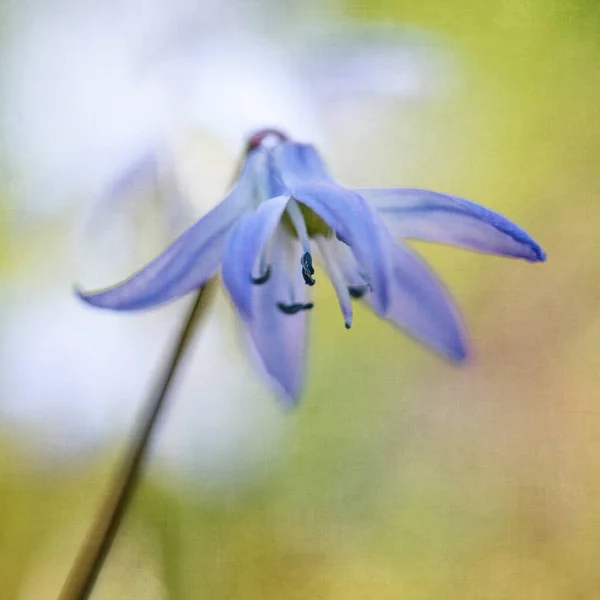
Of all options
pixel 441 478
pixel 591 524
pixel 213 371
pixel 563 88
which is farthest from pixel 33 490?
pixel 563 88

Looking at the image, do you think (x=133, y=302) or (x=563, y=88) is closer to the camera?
(x=133, y=302)

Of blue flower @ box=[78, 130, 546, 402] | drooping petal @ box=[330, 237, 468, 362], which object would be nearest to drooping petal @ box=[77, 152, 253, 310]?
blue flower @ box=[78, 130, 546, 402]

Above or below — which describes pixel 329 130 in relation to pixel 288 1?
below

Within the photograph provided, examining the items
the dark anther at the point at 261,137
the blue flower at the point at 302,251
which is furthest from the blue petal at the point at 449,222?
the dark anther at the point at 261,137

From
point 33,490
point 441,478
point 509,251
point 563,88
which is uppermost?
point 563,88

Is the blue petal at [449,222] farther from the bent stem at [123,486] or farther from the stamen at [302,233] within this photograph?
the bent stem at [123,486]

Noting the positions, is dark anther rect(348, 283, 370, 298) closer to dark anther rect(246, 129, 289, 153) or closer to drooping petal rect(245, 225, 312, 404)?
drooping petal rect(245, 225, 312, 404)

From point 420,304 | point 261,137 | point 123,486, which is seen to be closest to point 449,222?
point 420,304

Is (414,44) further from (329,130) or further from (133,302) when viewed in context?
(133,302)

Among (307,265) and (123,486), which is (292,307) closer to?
(307,265)
